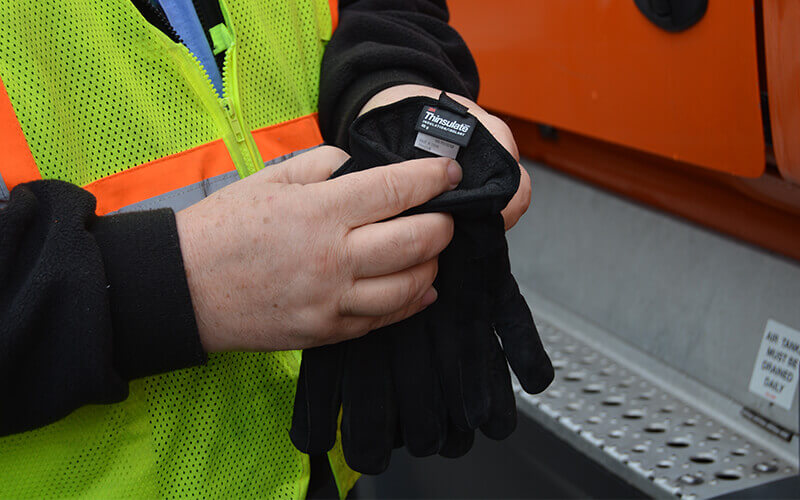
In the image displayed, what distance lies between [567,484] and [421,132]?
0.95 metres

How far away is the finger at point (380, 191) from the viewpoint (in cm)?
66

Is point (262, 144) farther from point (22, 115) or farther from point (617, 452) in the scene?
point (617, 452)

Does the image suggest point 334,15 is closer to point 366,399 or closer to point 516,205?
point 516,205

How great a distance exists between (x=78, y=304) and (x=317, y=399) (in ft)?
0.97

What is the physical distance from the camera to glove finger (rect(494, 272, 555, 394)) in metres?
0.82

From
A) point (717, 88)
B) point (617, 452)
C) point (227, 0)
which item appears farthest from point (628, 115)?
point (227, 0)

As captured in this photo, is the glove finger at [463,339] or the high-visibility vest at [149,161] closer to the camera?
the high-visibility vest at [149,161]

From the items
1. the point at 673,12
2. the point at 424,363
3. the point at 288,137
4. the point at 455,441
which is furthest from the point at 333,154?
the point at 673,12

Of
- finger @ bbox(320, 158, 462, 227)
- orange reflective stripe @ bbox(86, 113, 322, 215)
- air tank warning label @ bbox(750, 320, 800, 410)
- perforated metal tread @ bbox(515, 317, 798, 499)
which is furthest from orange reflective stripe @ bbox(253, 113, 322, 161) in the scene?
air tank warning label @ bbox(750, 320, 800, 410)

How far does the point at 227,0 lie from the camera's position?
80 cm

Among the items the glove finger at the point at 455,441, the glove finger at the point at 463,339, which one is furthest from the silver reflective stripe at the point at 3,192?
the glove finger at the point at 455,441

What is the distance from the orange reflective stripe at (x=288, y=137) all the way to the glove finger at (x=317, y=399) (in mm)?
243

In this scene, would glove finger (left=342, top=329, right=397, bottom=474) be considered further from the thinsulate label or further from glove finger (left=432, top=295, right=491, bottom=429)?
the thinsulate label

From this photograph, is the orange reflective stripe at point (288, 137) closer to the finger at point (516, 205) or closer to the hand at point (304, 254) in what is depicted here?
the hand at point (304, 254)
